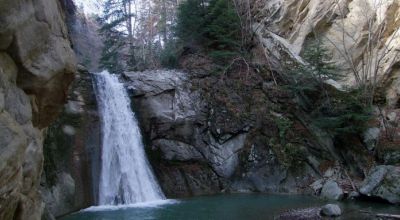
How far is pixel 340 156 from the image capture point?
A: 1688 cm

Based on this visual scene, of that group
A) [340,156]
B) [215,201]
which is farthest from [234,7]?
[215,201]

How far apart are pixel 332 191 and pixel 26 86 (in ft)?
36.7

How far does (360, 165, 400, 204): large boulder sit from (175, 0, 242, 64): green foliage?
840 cm

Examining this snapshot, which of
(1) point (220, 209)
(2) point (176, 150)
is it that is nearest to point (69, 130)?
(2) point (176, 150)

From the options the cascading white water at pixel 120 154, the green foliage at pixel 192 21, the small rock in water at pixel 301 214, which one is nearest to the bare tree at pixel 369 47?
the green foliage at pixel 192 21

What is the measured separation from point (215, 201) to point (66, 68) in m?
8.61

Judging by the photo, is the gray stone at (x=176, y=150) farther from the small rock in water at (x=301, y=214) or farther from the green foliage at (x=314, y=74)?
the small rock in water at (x=301, y=214)

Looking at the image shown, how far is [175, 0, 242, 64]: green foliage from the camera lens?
19797 millimetres

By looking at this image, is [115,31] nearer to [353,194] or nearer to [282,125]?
[282,125]

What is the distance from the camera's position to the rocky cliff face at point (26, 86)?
173 inches

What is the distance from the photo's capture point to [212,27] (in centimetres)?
2003

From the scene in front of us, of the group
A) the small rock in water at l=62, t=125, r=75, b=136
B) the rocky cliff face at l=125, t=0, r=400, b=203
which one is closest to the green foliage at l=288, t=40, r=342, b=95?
the rocky cliff face at l=125, t=0, r=400, b=203

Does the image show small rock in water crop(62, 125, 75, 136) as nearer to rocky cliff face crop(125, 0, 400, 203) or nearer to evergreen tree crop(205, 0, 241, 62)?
rocky cliff face crop(125, 0, 400, 203)

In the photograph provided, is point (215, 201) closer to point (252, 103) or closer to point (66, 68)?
point (252, 103)
